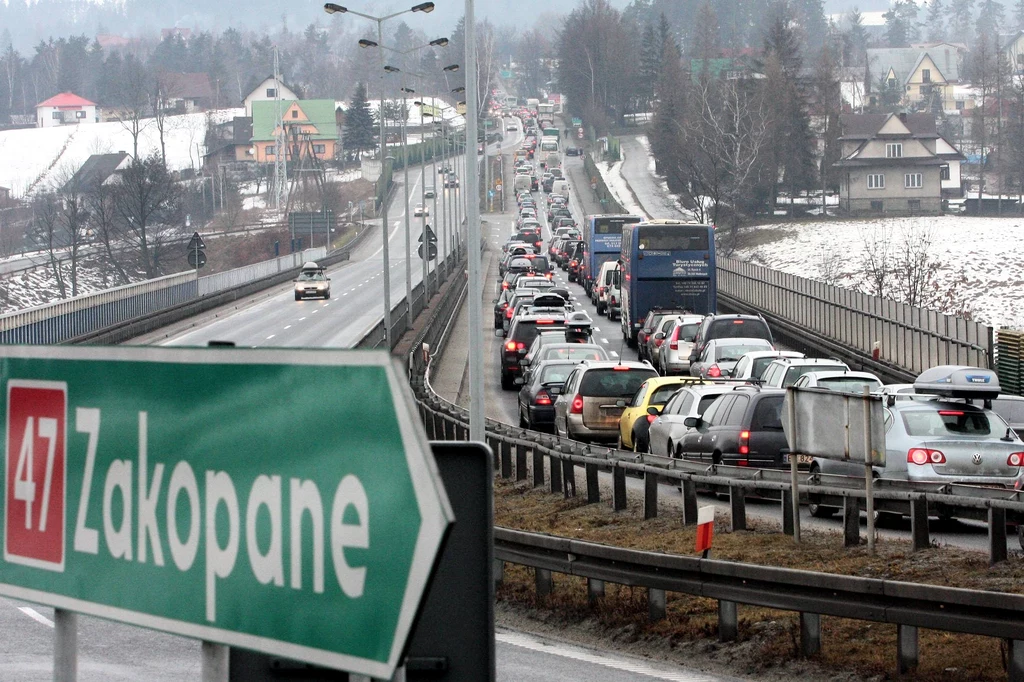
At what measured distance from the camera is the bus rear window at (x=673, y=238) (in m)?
48.5

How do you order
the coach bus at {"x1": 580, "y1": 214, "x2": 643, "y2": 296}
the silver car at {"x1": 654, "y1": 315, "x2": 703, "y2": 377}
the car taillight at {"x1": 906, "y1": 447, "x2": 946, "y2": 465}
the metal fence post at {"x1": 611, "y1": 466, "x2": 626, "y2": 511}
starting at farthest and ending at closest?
the coach bus at {"x1": 580, "y1": 214, "x2": 643, "y2": 296} → the silver car at {"x1": 654, "y1": 315, "x2": 703, "y2": 377} → the metal fence post at {"x1": 611, "y1": 466, "x2": 626, "y2": 511} → the car taillight at {"x1": 906, "y1": 447, "x2": 946, "y2": 465}

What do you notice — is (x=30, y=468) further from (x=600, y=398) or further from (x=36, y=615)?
(x=600, y=398)

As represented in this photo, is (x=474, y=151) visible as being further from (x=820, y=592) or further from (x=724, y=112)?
(x=724, y=112)

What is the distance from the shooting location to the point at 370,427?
10.4 feet

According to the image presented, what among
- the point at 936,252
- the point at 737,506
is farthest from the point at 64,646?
the point at 936,252

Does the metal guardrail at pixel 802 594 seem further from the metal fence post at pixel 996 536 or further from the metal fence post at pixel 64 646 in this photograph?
the metal fence post at pixel 64 646

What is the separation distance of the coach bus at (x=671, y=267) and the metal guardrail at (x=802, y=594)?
3531 centimetres

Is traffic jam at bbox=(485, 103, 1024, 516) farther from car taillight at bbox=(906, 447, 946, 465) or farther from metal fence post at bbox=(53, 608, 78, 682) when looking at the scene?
metal fence post at bbox=(53, 608, 78, 682)

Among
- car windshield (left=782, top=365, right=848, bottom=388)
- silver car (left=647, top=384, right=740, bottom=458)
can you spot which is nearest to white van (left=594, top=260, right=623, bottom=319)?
car windshield (left=782, top=365, right=848, bottom=388)

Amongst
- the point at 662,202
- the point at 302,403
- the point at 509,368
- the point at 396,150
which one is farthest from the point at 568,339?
the point at 396,150

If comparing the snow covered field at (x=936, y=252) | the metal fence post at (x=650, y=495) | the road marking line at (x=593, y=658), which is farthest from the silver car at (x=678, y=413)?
the snow covered field at (x=936, y=252)

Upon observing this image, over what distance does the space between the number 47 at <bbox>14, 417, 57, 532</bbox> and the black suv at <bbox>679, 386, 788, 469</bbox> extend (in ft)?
55.2

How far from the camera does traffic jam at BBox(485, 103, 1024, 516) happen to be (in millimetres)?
17062

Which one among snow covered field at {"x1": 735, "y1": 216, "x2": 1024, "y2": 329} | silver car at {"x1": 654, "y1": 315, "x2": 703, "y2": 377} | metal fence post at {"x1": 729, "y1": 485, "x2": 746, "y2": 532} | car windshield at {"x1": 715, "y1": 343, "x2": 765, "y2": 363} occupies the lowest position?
snow covered field at {"x1": 735, "y1": 216, "x2": 1024, "y2": 329}
